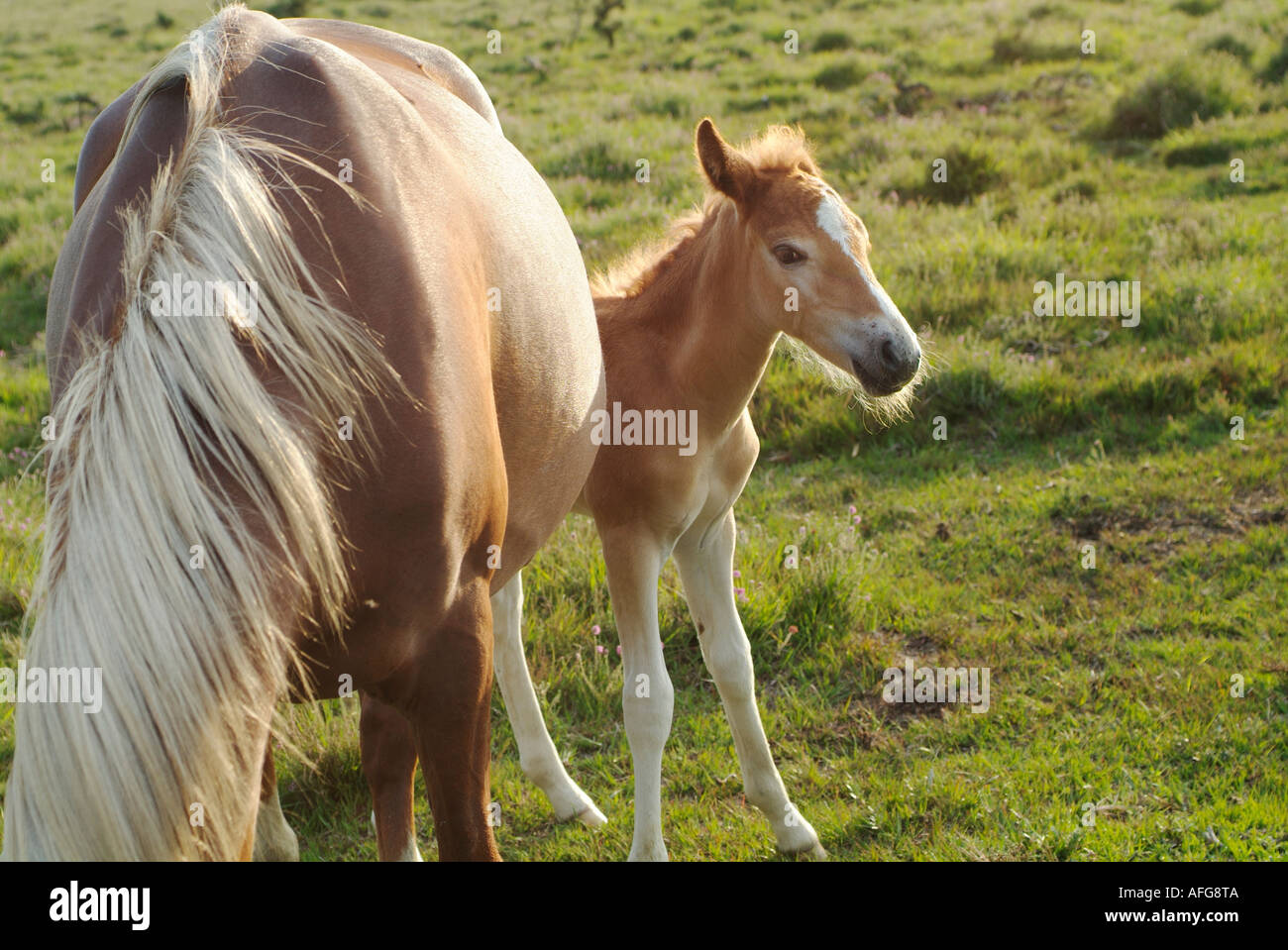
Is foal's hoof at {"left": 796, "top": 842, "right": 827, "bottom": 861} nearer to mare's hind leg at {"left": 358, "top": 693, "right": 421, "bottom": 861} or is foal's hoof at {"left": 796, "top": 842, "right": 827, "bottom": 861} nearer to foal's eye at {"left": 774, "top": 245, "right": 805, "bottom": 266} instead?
mare's hind leg at {"left": 358, "top": 693, "right": 421, "bottom": 861}

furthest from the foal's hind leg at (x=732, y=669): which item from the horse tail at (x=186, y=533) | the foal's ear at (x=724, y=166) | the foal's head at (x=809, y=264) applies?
the horse tail at (x=186, y=533)

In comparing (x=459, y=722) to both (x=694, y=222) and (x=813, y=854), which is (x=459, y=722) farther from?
(x=694, y=222)

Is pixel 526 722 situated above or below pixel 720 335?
below

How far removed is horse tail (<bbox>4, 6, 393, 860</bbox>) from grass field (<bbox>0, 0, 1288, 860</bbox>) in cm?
37

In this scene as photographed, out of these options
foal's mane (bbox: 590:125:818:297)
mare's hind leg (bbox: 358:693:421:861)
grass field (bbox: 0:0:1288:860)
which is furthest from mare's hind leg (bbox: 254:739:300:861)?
foal's mane (bbox: 590:125:818:297)

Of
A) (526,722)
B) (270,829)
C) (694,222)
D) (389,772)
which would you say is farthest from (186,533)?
(694,222)

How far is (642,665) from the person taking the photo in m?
3.32

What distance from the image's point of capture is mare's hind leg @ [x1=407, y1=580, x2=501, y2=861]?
1.98 m

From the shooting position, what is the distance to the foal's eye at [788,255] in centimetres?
325

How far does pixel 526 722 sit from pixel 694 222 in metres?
1.74

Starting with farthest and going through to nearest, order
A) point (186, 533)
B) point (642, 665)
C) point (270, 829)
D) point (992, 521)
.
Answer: point (992, 521) → point (642, 665) → point (270, 829) → point (186, 533)

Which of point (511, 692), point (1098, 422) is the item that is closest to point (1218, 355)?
point (1098, 422)

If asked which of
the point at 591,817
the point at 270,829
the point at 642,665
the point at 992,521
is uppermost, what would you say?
the point at 642,665

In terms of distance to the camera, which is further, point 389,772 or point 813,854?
point 813,854
